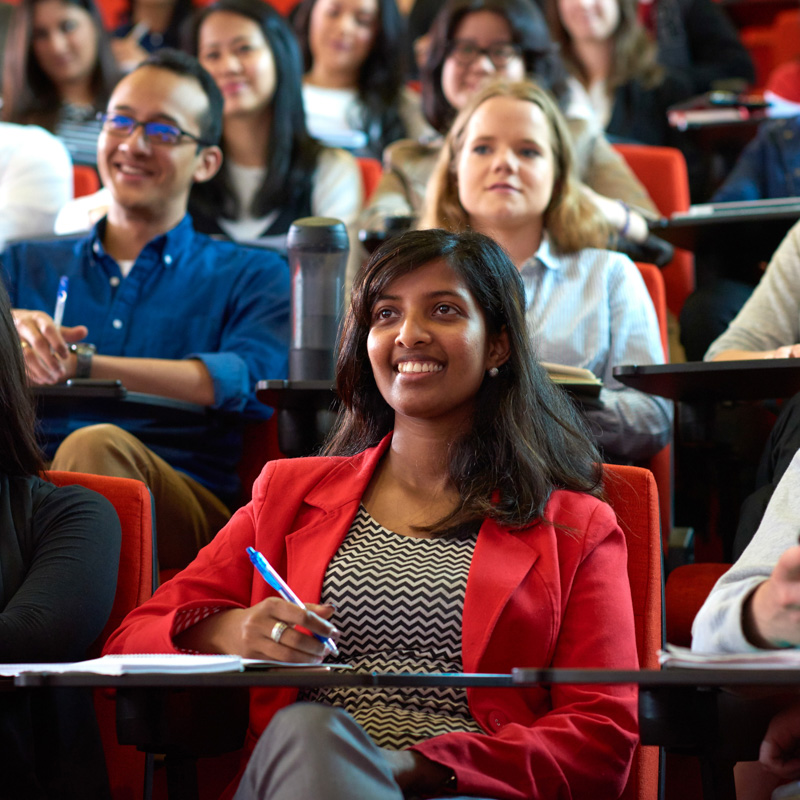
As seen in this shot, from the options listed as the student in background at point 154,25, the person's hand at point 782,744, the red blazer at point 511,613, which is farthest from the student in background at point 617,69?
the person's hand at point 782,744

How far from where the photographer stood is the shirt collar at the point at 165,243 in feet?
7.58

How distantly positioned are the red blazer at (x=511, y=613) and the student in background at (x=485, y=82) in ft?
4.70

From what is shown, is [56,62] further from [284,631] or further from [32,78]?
[284,631]

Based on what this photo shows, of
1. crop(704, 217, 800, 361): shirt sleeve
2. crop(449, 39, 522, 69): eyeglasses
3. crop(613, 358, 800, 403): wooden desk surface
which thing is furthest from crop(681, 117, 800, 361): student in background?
crop(449, 39, 522, 69): eyeglasses

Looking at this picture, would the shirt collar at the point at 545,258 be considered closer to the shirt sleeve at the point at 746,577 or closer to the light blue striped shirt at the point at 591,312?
the light blue striped shirt at the point at 591,312

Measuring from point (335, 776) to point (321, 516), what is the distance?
1.53 ft

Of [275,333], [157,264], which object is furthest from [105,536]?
[157,264]

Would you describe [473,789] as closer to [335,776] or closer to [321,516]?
[335,776]

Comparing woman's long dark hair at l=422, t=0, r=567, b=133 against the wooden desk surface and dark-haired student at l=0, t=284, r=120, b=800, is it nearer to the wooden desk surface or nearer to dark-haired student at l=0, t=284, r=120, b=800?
the wooden desk surface

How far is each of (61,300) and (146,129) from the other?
0.45m

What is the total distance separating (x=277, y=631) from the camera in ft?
3.69

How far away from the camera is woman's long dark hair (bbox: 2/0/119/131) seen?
3.29 m

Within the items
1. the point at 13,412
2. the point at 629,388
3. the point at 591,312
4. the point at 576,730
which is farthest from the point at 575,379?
the point at 13,412

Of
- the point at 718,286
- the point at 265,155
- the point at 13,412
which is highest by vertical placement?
the point at 265,155
